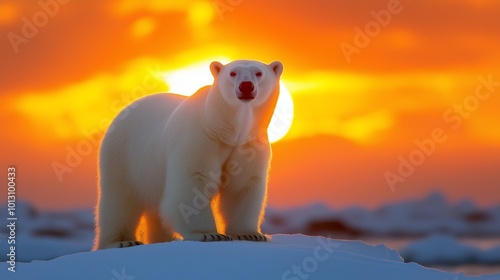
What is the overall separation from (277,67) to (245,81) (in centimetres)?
73

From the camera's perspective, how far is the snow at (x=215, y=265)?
6.74 metres

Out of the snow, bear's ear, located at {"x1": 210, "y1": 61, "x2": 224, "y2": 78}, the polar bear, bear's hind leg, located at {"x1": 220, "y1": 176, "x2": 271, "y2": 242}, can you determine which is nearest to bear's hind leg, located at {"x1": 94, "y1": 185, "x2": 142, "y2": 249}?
the polar bear

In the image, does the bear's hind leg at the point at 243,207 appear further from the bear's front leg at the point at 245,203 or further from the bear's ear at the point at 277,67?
the bear's ear at the point at 277,67

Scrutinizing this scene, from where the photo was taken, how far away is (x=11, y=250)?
781 cm

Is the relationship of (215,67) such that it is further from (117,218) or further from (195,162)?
(117,218)

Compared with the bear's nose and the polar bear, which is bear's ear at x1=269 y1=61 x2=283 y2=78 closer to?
the polar bear

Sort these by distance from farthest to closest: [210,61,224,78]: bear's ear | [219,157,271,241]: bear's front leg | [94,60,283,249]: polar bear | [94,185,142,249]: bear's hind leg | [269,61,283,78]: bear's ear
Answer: [94,185,142,249]: bear's hind leg → [219,157,271,241]: bear's front leg → [269,61,283,78]: bear's ear → [210,61,224,78]: bear's ear → [94,60,283,249]: polar bear

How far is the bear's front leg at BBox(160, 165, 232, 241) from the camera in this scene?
27.9ft

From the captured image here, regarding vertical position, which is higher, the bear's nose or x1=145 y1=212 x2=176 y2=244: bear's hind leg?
the bear's nose

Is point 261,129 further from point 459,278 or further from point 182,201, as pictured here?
point 459,278

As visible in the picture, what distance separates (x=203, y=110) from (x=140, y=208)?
5.68ft

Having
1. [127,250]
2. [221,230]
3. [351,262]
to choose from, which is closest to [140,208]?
[221,230]

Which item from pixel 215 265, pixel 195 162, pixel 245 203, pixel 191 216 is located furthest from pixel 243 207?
pixel 215 265

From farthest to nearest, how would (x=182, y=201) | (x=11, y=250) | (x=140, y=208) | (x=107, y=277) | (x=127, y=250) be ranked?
(x=140, y=208) < (x=182, y=201) < (x=11, y=250) < (x=127, y=250) < (x=107, y=277)
